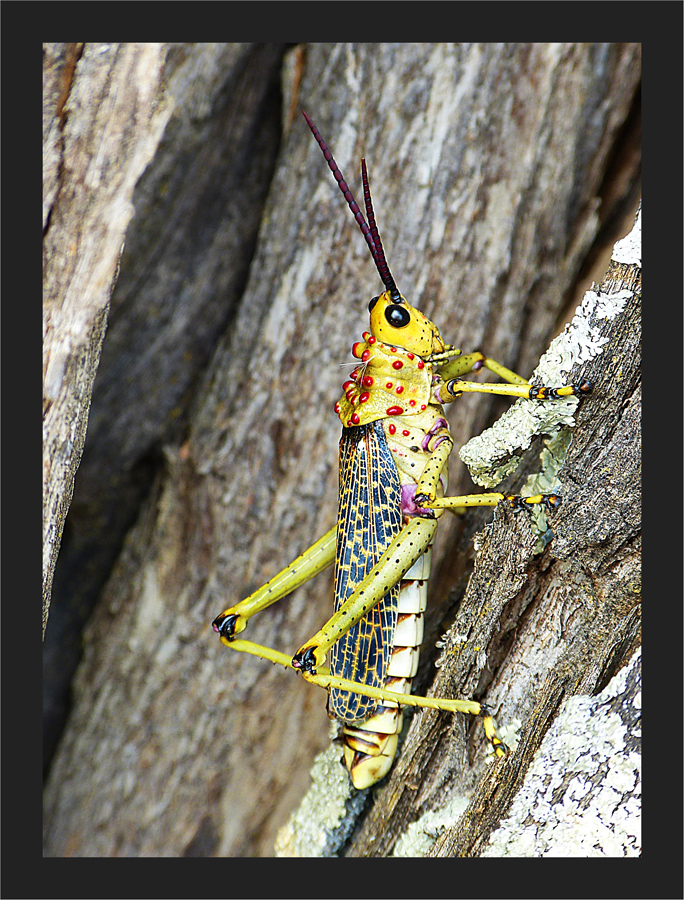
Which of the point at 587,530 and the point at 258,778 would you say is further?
the point at 258,778

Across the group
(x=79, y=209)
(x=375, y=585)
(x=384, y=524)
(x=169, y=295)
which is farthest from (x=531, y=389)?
(x=169, y=295)

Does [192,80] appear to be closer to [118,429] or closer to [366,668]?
[118,429]

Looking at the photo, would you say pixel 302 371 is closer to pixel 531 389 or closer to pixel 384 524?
pixel 384 524

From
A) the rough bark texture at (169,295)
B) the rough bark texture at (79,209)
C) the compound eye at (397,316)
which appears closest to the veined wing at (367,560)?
the compound eye at (397,316)

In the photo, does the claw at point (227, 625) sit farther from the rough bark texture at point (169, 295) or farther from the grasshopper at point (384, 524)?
the rough bark texture at point (169, 295)

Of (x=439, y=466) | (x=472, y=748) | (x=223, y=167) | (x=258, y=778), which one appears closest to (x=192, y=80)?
(x=223, y=167)

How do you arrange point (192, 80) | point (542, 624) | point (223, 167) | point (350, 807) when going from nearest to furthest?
point (542, 624), point (350, 807), point (192, 80), point (223, 167)

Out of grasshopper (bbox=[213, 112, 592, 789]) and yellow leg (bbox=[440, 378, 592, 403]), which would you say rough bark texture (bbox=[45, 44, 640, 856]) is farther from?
yellow leg (bbox=[440, 378, 592, 403])

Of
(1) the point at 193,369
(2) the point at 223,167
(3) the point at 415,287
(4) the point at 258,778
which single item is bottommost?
(4) the point at 258,778
